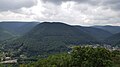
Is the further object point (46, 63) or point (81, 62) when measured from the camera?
point (46, 63)

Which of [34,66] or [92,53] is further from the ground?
[92,53]

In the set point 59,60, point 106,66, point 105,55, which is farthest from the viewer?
point 59,60

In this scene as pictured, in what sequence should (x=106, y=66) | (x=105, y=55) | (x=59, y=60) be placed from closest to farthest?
(x=106, y=66) → (x=105, y=55) → (x=59, y=60)

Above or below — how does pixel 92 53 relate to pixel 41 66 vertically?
above

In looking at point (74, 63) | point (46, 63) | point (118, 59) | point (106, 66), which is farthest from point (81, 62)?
point (118, 59)

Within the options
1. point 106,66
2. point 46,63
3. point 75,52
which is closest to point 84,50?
point 75,52

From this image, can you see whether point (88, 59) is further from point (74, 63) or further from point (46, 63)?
point (46, 63)

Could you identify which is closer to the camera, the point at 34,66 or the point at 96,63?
the point at 96,63

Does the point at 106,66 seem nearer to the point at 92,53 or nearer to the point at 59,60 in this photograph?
the point at 92,53
